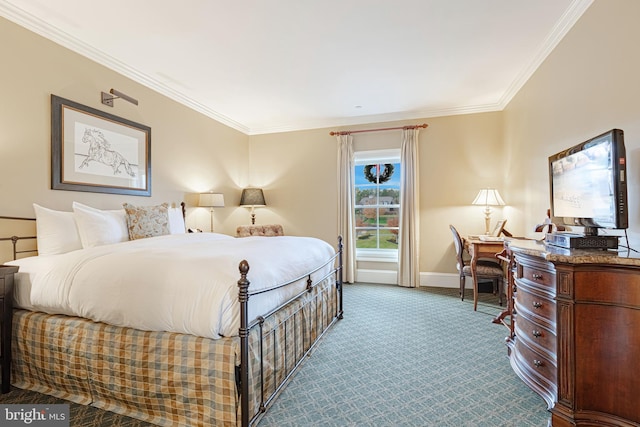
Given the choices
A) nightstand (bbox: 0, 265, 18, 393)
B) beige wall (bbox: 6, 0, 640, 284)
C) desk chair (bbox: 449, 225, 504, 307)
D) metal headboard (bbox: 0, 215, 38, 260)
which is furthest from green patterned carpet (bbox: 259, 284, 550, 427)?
metal headboard (bbox: 0, 215, 38, 260)

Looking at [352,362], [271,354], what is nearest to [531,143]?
[352,362]

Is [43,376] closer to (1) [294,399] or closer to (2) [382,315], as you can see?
(1) [294,399]

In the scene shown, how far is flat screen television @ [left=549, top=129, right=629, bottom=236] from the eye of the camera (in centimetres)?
156

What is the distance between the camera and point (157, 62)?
3.20 meters

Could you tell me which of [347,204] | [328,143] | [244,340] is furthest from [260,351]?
[328,143]

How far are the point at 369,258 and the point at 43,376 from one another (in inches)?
166

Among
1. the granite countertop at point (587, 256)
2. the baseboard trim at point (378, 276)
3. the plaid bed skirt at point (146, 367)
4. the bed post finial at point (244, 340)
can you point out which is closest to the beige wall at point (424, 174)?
the baseboard trim at point (378, 276)

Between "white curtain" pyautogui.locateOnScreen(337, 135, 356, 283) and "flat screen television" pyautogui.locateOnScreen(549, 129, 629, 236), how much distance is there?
10.1 feet

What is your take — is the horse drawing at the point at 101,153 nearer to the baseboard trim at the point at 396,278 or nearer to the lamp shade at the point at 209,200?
the lamp shade at the point at 209,200

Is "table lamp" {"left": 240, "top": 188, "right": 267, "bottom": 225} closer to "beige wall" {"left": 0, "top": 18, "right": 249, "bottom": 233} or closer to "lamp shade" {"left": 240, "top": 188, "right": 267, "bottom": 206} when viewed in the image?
"lamp shade" {"left": 240, "top": 188, "right": 267, "bottom": 206}

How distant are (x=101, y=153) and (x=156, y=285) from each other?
2184mm

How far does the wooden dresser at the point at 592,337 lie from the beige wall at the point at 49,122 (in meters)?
3.79

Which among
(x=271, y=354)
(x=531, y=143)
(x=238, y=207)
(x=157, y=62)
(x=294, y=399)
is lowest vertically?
(x=294, y=399)

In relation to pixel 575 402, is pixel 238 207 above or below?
above
